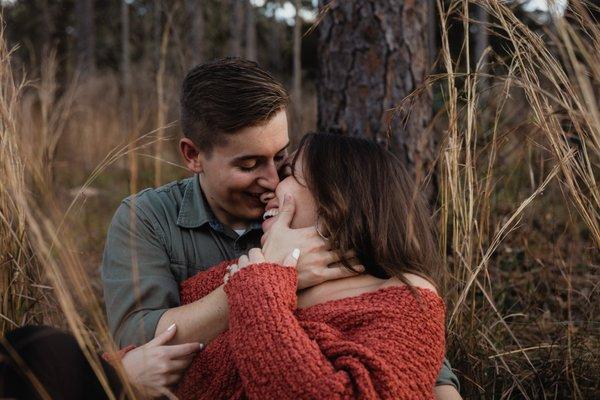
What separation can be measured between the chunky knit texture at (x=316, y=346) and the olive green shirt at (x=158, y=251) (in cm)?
25

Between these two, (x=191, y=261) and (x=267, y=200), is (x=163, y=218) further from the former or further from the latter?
(x=267, y=200)

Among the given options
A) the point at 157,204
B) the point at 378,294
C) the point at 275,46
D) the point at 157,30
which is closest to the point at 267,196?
the point at 157,204

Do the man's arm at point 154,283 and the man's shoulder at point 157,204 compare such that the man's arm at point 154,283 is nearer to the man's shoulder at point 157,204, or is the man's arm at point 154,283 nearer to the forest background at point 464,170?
the man's shoulder at point 157,204

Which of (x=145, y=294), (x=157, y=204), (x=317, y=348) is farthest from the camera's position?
(x=157, y=204)

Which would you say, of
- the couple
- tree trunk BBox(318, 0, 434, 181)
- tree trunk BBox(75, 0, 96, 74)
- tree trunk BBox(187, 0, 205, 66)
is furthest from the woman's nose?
tree trunk BBox(75, 0, 96, 74)

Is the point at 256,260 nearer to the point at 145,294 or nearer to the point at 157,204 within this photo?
the point at 145,294

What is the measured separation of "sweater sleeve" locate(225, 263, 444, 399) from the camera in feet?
4.55

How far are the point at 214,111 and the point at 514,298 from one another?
5.08 feet

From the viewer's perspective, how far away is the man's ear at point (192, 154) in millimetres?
2082

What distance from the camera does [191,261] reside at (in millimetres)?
2027

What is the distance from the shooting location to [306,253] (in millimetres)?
1679

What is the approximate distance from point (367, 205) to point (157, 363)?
2.30ft

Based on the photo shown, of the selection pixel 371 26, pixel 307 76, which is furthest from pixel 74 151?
pixel 307 76

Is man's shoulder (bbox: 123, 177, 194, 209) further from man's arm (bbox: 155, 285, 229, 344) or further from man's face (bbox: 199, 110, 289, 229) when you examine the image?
man's arm (bbox: 155, 285, 229, 344)
